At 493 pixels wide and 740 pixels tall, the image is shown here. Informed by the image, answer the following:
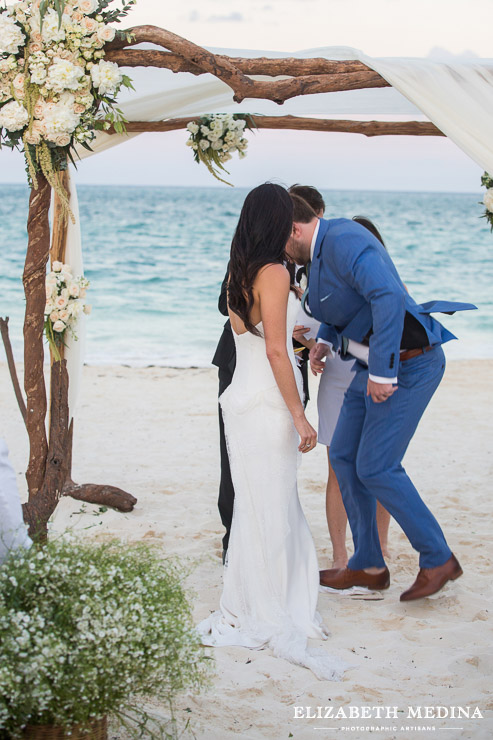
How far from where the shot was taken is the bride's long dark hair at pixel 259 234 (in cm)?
325

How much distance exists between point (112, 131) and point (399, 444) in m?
2.75

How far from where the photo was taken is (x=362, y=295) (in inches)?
138

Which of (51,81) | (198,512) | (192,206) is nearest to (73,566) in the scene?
(51,81)

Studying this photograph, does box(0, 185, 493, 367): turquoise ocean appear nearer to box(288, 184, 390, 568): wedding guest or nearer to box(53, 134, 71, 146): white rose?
box(288, 184, 390, 568): wedding guest

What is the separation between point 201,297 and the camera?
19.7m

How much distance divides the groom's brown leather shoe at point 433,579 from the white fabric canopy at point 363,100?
72.8 inches

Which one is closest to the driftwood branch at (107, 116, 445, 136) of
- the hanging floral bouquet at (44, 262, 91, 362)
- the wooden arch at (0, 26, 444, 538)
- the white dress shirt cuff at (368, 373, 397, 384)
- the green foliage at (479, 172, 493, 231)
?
the wooden arch at (0, 26, 444, 538)

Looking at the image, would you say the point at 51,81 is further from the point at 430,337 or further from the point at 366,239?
the point at 430,337

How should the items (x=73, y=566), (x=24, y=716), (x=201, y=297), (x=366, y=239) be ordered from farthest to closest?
(x=201, y=297), (x=366, y=239), (x=73, y=566), (x=24, y=716)

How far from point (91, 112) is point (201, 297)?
1577cm

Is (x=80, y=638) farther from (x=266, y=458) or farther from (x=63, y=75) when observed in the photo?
(x=63, y=75)

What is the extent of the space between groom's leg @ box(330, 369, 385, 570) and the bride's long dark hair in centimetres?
86

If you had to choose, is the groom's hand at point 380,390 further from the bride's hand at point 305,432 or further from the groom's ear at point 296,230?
the groom's ear at point 296,230

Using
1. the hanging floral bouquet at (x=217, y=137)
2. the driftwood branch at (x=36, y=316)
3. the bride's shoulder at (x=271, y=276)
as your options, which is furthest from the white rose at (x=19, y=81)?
the hanging floral bouquet at (x=217, y=137)
